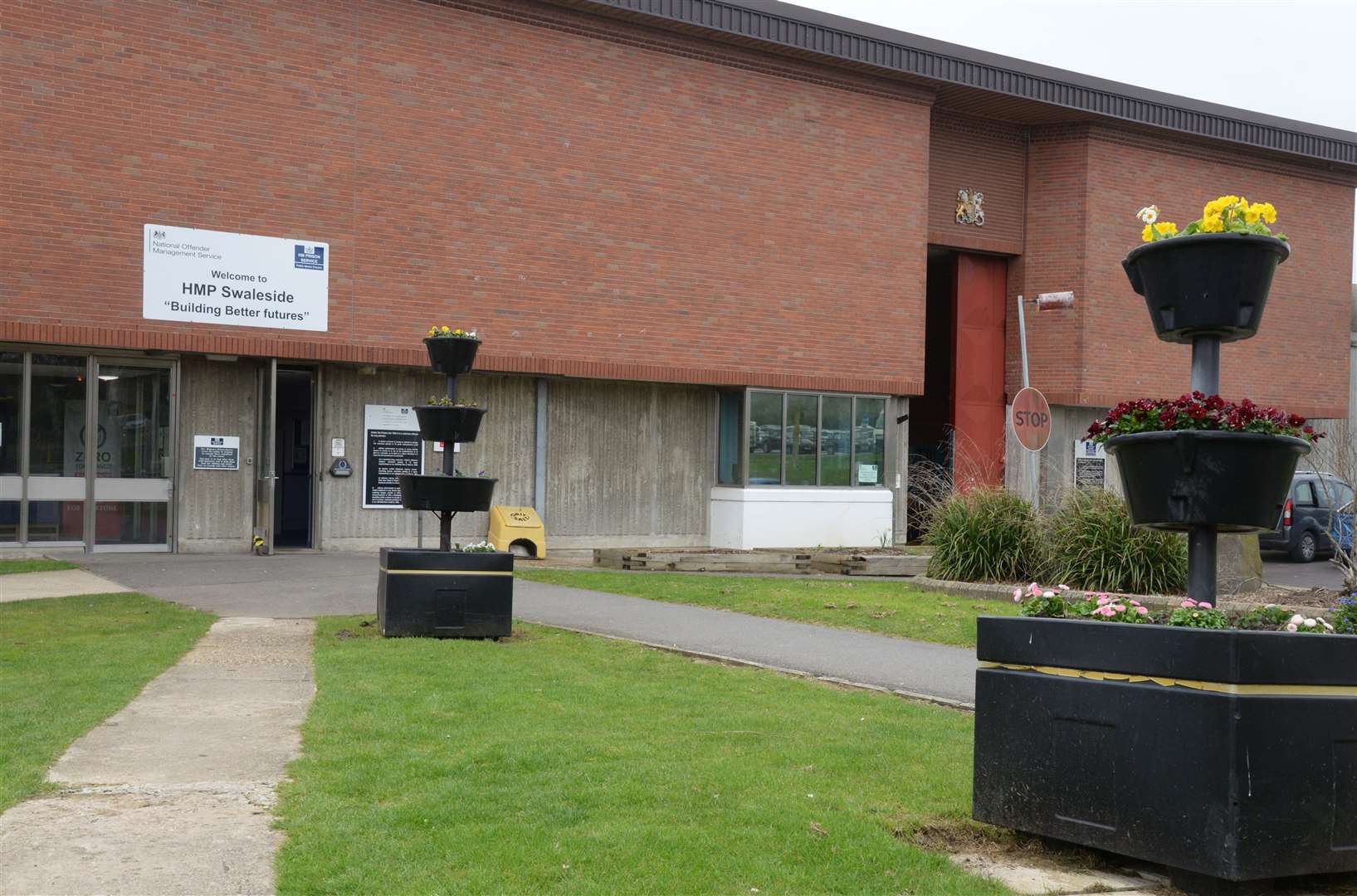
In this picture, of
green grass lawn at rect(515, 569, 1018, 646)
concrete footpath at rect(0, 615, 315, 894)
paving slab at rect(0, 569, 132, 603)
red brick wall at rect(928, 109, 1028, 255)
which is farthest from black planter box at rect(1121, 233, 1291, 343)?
red brick wall at rect(928, 109, 1028, 255)

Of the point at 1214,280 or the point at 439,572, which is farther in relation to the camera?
the point at 439,572

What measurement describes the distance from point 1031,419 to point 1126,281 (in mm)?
14586

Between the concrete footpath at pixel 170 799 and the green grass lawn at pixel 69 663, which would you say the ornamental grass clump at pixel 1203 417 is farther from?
the green grass lawn at pixel 69 663

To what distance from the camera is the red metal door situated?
32406mm

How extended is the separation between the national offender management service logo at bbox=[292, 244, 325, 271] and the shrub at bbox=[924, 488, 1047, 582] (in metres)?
11.2

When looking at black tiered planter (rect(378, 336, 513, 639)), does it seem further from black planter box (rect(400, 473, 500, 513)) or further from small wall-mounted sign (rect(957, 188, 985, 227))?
small wall-mounted sign (rect(957, 188, 985, 227))

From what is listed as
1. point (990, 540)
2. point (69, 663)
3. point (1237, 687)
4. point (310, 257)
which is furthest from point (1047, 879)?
point (310, 257)

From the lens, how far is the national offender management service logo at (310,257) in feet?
74.3

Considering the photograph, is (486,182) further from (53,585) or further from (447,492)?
(447,492)

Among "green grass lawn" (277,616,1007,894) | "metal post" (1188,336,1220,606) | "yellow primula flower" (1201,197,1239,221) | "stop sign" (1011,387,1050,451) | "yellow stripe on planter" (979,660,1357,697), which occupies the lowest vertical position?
"green grass lawn" (277,616,1007,894)

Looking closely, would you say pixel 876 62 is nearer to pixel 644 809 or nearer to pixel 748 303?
pixel 748 303

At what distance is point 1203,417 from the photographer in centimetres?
585

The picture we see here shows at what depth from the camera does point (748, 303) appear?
27.2 metres

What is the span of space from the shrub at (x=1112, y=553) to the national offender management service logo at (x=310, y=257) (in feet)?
41.8
